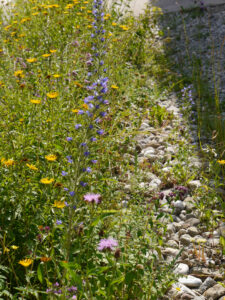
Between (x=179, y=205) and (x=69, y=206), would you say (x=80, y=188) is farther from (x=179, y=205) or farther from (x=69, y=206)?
(x=179, y=205)

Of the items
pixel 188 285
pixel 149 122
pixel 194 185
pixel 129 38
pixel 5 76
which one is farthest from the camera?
pixel 129 38

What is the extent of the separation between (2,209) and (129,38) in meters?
4.35

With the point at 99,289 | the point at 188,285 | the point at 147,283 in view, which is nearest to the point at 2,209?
the point at 99,289

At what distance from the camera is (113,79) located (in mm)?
5086

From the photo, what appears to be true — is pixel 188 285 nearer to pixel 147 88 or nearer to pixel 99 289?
pixel 99 289

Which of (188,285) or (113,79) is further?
(113,79)

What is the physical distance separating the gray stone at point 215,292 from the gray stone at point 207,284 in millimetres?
40

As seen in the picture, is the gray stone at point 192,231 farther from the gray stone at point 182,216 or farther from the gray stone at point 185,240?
the gray stone at point 182,216

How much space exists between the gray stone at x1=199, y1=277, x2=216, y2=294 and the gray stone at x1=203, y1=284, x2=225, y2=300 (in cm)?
4

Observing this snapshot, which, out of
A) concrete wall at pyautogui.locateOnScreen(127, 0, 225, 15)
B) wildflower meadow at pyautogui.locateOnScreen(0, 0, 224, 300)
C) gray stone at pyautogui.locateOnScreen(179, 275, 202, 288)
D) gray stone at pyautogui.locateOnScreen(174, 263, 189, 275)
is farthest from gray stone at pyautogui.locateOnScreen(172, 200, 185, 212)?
concrete wall at pyautogui.locateOnScreen(127, 0, 225, 15)

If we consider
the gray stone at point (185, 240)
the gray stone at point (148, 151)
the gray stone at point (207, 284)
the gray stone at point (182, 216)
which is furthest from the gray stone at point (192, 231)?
the gray stone at point (148, 151)

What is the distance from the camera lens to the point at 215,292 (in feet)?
8.62

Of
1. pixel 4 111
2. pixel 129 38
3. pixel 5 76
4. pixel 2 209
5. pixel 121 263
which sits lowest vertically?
pixel 121 263

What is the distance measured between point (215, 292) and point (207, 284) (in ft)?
0.37
